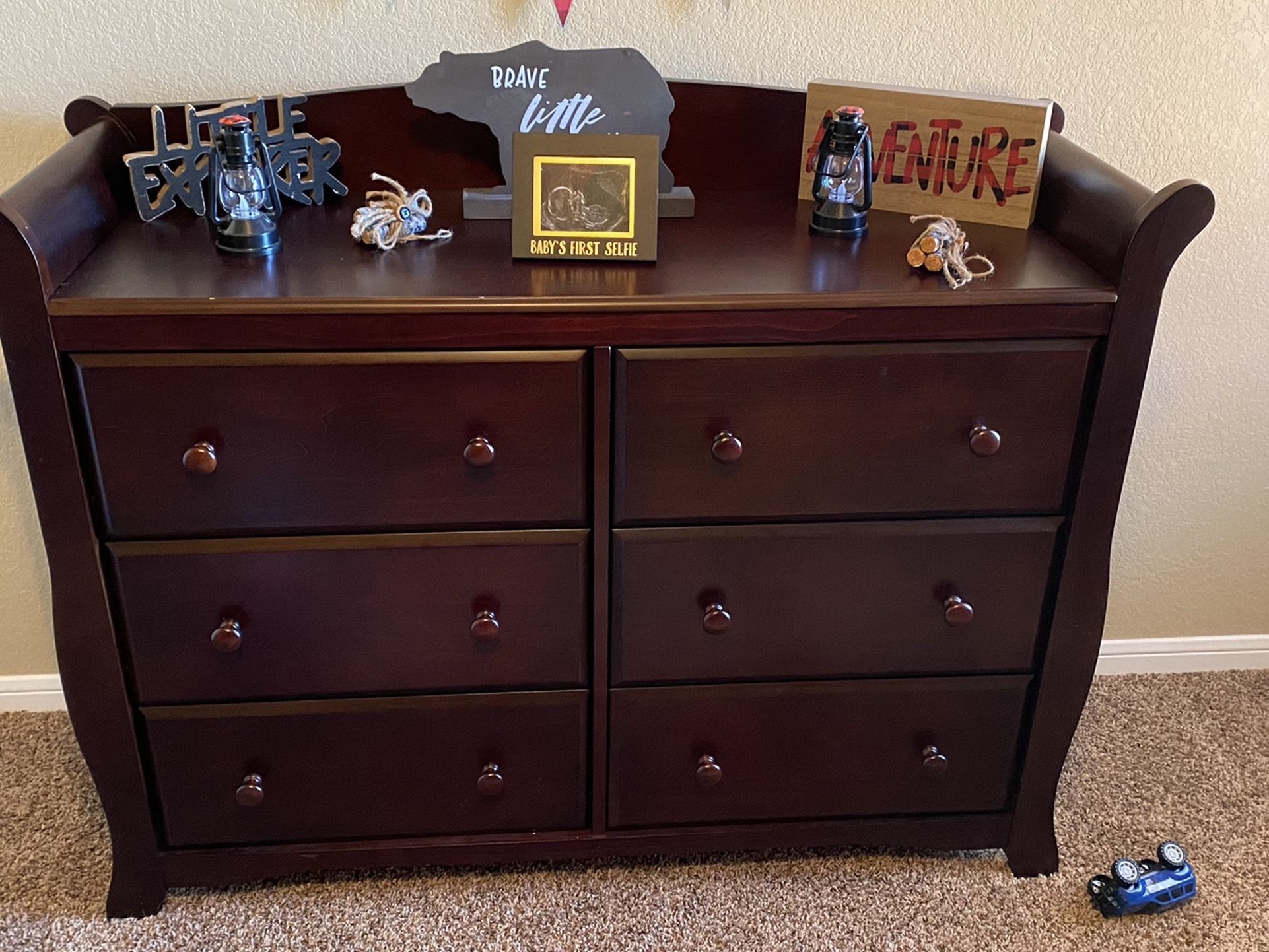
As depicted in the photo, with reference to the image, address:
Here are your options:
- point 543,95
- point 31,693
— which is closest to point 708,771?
point 543,95

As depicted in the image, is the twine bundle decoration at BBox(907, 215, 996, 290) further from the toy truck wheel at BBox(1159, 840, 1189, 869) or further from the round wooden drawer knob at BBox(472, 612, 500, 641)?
the toy truck wheel at BBox(1159, 840, 1189, 869)

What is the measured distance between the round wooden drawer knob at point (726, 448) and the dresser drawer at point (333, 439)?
0.14m

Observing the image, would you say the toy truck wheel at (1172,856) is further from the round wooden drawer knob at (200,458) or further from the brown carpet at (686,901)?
the round wooden drawer knob at (200,458)

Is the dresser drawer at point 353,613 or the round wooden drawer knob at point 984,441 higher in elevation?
the round wooden drawer knob at point 984,441

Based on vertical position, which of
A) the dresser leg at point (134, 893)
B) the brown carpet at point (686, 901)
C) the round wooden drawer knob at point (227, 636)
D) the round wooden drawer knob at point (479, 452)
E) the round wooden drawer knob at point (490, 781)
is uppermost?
the round wooden drawer knob at point (479, 452)

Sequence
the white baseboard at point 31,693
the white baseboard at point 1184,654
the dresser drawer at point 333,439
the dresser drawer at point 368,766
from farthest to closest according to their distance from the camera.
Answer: the white baseboard at point 1184,654
the white baseboard at point 31,693
the dresser drawer at point 368,766
the dresser drawer at point 333,439

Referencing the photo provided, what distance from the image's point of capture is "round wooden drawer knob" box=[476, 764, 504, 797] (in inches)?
58.2

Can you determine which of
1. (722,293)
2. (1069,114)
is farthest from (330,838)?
(1069,114)

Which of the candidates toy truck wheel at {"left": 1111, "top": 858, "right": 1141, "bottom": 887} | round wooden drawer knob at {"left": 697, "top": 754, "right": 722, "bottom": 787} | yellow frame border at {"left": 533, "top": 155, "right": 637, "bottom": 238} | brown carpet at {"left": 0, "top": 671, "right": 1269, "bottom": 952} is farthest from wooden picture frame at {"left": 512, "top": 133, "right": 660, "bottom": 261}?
toy truck wheel at {"left": 1111, "top": 858, "right": 1141, "bottom": 887}

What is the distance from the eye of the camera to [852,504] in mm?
1351

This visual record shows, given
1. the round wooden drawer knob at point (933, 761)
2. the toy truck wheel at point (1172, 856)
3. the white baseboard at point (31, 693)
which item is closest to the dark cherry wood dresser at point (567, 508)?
the round wooden drawer knob at point (933, 761)

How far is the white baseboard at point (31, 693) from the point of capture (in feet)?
6.16

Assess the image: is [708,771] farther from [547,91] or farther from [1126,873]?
[547,91]

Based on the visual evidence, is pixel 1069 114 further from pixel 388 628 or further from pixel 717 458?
pixel 388 628
